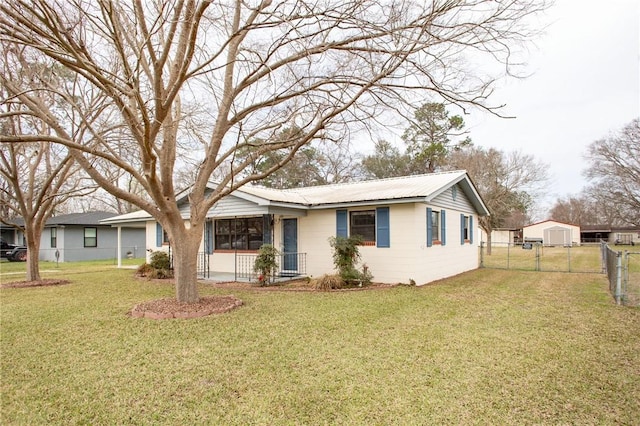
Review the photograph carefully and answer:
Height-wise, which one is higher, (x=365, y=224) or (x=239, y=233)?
(x=365, y=224)

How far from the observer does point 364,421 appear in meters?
3.17

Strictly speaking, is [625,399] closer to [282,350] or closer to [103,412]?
[282,350]

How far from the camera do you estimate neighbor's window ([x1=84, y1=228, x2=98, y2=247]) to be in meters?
24.2

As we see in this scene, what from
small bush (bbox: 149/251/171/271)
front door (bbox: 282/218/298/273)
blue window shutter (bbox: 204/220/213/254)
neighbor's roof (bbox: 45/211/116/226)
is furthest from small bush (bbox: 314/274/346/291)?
neighbor's roof (bbox: 45/211/116/226)

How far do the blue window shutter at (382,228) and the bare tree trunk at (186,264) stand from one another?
5624 millimetres

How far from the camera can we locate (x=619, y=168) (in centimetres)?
3547

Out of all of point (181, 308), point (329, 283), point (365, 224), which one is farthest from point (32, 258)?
point (365, 224)

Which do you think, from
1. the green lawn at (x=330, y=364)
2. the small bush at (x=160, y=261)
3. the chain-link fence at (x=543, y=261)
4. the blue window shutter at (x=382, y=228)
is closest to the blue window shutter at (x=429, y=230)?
the blue window shutter at (x=382, y=228)

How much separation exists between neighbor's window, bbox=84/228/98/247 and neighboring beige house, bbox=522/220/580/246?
40889mm

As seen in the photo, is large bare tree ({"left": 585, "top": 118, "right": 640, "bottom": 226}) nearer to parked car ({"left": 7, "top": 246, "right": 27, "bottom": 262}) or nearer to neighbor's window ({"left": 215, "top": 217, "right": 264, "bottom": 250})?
neighbor's window ({"left": 215, "top": 217, "right": 264, "bottom": 250})

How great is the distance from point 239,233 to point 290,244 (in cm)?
226

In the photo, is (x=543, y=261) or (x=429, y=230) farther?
(x=543, y=261)

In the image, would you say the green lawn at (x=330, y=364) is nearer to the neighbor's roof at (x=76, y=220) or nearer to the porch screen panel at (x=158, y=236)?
the porch screen panel at (x=158, y=236)

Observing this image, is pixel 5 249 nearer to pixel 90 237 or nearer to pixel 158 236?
pixel 90 237
